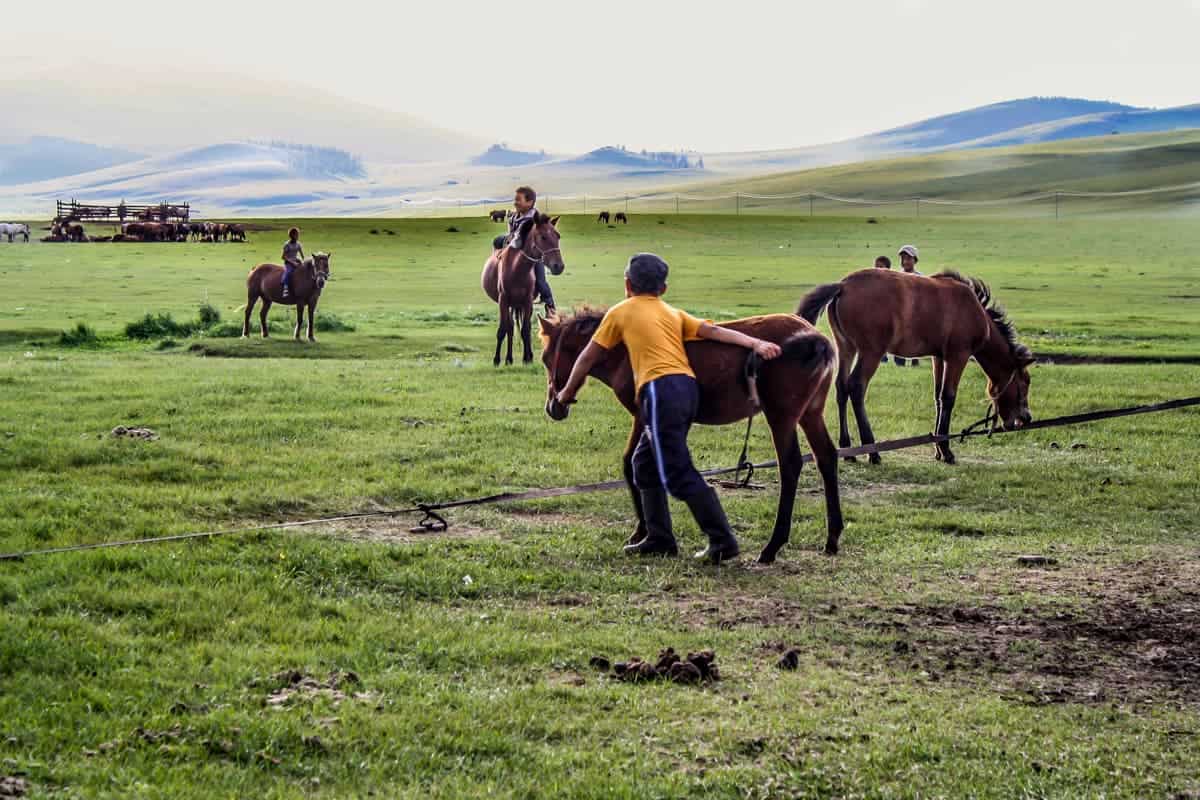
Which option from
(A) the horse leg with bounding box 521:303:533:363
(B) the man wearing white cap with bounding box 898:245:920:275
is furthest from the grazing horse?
(B) the man wearing white cap with bounding box 898:245:920:275

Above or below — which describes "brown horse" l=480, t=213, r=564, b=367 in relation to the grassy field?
above

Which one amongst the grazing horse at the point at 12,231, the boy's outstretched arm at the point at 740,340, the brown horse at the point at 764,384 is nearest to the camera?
the boy's outstretched arm at the point at 740,340

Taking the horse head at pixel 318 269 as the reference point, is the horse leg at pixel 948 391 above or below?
below

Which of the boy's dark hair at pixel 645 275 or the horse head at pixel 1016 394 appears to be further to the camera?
the horse head at pixel 1016 394

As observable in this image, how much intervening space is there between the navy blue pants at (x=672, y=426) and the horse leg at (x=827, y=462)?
111 cm

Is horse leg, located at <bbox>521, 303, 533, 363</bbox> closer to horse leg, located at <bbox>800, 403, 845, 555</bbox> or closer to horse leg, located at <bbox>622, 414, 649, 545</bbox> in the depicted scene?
horse leg, located at <bbox>622, 414, 649, 545</bbox>

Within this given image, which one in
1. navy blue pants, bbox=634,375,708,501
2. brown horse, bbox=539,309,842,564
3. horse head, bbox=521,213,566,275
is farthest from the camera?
horse head, bbox=521,213,566,275

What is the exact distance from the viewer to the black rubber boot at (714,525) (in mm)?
8453

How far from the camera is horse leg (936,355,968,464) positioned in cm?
1344

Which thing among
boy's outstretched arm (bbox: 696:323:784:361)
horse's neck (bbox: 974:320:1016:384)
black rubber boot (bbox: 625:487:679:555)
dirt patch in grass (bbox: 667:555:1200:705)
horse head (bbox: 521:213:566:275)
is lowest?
dirt patch in grass (bbox: 667:555:1200:705)

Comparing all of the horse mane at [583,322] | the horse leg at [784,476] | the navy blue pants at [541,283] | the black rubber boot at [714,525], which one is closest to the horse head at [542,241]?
the navy blue pants at [541,283]

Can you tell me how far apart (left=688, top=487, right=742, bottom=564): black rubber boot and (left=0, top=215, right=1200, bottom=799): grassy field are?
0.54 ft

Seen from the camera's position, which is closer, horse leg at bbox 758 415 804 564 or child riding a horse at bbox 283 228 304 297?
horse leg at bbox 758 415 804 564

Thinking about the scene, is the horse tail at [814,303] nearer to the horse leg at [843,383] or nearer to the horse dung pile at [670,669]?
the horse leg at [843,383]
